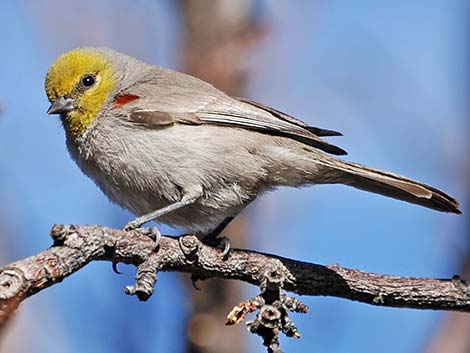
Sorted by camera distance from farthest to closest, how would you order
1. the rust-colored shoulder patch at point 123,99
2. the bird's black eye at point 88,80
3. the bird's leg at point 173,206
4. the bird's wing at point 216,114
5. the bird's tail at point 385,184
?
the bird's black eye at point 88,80 → the rust-colored shoulder patch at point 123,99 → the bird's wing at point 216,114 → the bird's leg at point 173,206 → the bird's tail at point 385,184

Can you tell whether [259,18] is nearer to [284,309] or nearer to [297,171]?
[297,171]

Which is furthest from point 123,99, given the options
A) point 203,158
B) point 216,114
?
point 203,158

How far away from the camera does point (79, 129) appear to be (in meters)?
5.18

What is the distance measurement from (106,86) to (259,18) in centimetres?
203

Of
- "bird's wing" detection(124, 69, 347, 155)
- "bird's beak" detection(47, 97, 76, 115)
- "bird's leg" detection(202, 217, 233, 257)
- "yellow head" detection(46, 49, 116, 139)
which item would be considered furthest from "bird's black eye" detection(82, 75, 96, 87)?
"bird's leg" detection(202, 217, 233, 257)

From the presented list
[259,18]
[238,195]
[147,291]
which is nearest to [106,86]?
[238,195]

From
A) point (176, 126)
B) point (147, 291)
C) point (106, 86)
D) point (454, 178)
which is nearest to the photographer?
point (147, 291)

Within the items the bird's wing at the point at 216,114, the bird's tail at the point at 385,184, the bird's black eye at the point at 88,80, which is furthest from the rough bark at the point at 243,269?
the bird's black eye at the point at 88,80

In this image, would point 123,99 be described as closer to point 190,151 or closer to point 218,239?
point 190,151

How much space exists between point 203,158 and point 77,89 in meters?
1.05

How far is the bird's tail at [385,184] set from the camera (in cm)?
468

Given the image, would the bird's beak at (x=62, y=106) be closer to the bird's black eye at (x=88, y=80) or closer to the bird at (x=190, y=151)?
the bird at (x=190, y=151)

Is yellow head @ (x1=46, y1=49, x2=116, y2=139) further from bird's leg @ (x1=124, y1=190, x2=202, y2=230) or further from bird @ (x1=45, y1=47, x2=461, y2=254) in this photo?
bird's leg @ (x1=124, y1=190, x2=202, y2=230)

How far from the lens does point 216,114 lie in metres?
5.11
